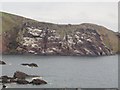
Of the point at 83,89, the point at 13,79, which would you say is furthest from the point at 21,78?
the point at 83,89

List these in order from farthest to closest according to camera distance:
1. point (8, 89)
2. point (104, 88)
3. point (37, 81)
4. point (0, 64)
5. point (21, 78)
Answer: point (0, 64) < point (21, 78) < point (37, 81) < point (104, 88) < point (8, 89)

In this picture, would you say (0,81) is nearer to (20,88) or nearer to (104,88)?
(20,88)

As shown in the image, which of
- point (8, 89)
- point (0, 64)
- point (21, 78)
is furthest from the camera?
point (0, 64)

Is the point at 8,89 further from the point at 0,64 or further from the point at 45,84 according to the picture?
the point at 0,64

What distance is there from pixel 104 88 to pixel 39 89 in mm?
20176

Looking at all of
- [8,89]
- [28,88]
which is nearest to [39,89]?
[28,88]

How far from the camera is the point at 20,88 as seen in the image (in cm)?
8969

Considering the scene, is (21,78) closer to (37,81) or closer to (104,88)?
(37,81)

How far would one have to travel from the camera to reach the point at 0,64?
175 m

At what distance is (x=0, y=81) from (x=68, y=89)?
77.4 ft

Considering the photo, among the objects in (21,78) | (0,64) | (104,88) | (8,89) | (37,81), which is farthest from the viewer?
(0,64)

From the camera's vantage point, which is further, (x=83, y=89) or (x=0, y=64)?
(x=0, y=64)

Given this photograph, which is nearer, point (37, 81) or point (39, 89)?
point (39, 89)

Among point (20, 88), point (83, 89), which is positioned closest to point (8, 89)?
point (20, 88)
